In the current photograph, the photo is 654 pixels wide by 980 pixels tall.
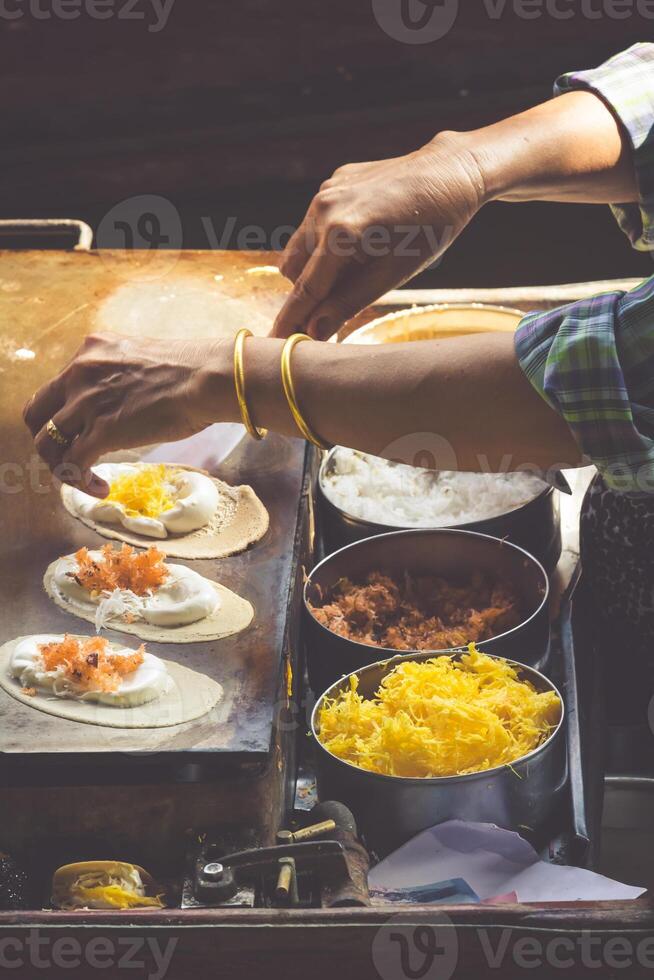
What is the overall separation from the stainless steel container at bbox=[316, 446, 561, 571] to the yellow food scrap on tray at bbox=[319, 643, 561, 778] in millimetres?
471

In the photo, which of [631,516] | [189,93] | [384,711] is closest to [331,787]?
[384,711]

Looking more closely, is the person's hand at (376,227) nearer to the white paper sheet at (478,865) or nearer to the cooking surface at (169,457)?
the cooking surface at (169,457)

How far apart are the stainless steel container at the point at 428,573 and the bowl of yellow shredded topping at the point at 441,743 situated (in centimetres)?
7

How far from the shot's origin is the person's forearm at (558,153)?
2.09 metres

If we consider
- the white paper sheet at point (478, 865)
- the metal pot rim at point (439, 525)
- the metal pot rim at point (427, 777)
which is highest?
the metal pot rim at point (439, 525)

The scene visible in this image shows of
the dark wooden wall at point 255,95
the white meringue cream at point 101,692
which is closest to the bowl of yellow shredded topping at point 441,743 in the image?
the white meringue cream at point 101,692

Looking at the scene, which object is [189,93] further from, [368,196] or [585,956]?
[585,956]

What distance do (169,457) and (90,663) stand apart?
0.77 metres

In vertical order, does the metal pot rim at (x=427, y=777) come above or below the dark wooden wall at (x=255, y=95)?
below

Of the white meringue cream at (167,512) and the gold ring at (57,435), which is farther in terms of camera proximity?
the white meringue cream at (167,512)

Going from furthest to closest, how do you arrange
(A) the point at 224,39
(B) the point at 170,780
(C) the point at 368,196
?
(A) the point at 224,39 → (C) the point at 368,196 → (B) the point at 170,780

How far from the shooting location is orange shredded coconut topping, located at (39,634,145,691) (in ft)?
6.07

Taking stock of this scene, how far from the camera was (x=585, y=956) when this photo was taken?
138 centimetres

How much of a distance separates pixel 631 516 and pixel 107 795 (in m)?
1.27
